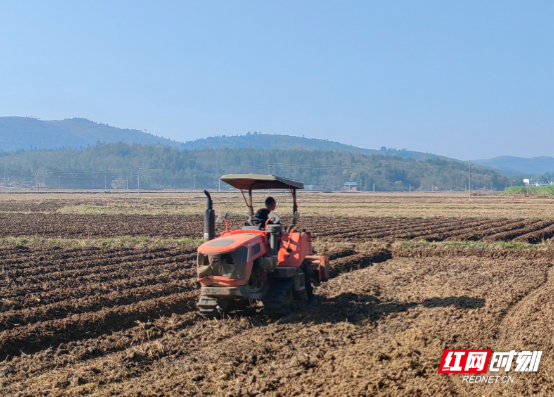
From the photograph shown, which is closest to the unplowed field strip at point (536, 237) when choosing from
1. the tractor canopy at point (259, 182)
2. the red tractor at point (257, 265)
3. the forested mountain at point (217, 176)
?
the red tractor at point (257, 265)

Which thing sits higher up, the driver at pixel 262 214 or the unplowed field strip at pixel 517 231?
the driver at pixel 262 214

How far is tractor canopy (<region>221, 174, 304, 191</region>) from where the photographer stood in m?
9.82

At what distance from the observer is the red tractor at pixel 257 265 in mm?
8992

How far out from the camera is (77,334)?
8.90 meters

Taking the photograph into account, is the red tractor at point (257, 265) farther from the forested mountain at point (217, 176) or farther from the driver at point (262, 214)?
the forested mountain at point (217, 176)

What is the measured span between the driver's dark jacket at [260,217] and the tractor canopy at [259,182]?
18.5 inches

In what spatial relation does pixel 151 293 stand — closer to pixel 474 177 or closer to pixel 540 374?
pixel 540 374

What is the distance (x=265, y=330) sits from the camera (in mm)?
8984

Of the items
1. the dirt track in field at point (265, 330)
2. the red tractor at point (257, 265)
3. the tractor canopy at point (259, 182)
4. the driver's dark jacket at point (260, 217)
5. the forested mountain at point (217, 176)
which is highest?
the forested mountain at point (217, 176)

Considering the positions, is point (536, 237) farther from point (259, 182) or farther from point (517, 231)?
point (259, 182)

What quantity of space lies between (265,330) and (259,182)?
8.75 feet

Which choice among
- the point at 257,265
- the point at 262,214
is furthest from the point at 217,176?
the point at 257,265

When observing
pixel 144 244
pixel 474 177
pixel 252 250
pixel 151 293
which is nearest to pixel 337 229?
pixel 144 244

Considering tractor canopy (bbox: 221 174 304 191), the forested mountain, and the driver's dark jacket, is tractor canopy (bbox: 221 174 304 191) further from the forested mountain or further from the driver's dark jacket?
the forested mountain
